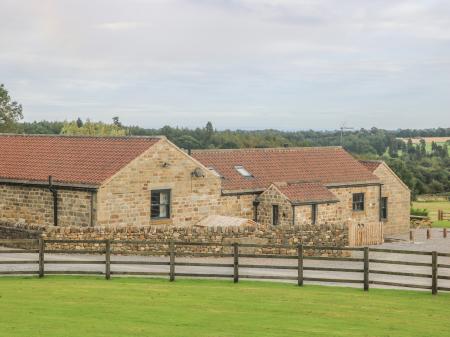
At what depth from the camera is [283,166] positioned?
50.6 m

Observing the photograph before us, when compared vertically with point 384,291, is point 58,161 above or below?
above

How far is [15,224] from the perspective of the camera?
35.8 meters

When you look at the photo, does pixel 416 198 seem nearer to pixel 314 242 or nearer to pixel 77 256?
pixel 314 242

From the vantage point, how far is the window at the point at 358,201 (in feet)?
Result: 167

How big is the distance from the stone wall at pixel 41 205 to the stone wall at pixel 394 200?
23167mm

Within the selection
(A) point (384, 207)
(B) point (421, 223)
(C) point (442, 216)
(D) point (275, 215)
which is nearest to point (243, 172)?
(D) point (275, 215)

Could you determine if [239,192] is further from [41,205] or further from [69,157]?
[41,205]

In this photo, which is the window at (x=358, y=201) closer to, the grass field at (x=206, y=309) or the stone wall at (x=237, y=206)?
the stone wall at (x=237, y=206)

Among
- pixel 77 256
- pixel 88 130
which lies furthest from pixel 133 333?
pixel 88 130

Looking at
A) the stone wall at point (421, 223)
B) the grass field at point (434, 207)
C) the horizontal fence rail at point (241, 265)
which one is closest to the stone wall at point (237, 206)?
the horizontal fence rail at point (241, 265)

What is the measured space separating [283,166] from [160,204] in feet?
42.0

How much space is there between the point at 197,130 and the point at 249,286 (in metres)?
158

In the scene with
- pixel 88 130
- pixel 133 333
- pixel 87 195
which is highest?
pixel 88 130

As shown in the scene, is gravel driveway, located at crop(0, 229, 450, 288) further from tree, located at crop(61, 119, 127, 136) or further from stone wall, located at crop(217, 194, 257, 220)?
tree, located at crop(61, 119, 127, 136)
